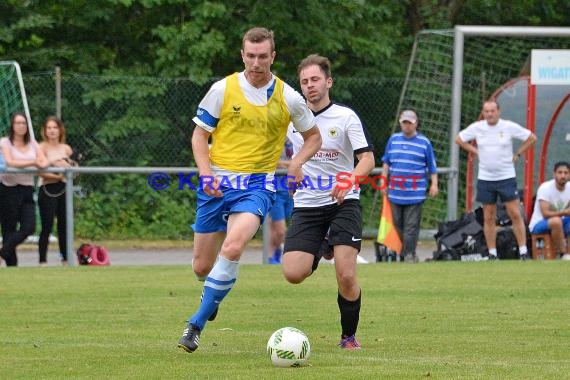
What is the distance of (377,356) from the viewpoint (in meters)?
8.31

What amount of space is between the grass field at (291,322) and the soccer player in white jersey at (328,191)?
58 centimetres

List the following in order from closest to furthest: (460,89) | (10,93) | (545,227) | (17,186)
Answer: (17,186)
(545,227)
(460,89)
(10,93)

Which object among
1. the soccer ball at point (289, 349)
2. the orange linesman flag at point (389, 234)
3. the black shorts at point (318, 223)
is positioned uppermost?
the black shorts at point (318, 223)

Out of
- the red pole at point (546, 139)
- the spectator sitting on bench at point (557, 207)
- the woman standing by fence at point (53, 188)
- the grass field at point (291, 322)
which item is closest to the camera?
the grass field at point (291, 322)

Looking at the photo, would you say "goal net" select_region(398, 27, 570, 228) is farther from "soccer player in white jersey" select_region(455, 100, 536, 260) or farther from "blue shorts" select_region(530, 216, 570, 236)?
"blue shorts" select_region(530, 216, 570, 236)

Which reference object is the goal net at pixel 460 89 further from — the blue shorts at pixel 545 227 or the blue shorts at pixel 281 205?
the blue shorts at pixel 281 205

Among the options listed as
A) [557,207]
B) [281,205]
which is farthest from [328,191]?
[557,207]

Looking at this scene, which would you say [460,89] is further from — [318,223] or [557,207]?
[318,223]

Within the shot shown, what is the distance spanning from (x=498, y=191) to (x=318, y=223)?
26.4 feet

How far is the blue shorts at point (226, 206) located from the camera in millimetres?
8625

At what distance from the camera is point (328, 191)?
363 inches

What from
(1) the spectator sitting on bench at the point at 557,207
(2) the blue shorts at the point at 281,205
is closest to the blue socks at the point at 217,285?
(2) the blue shorts at the point at 281,205

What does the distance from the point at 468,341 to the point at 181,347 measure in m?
2.08

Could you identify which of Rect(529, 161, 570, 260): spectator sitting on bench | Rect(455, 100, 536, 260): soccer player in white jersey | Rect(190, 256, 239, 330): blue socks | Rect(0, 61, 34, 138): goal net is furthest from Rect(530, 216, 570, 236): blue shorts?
Rect(190, 256, 239, 330): blue socks
